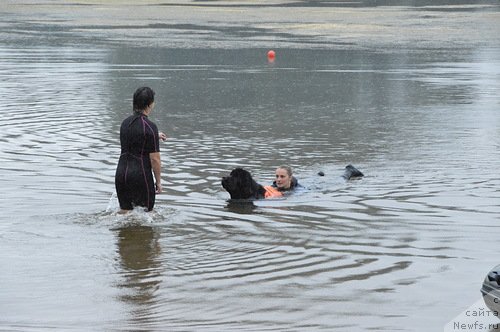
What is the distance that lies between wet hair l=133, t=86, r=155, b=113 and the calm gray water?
118 cm

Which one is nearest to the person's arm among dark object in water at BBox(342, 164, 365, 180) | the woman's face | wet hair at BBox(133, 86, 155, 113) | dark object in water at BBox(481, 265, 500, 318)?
wet hair at BBox(133, 86, 155, 113)

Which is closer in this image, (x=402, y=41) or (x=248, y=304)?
(x=248, y=304)

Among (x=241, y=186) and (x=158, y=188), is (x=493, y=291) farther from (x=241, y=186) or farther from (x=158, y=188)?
(x=241, y=186)

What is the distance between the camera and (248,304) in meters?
8.64

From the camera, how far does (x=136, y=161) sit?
11406mm

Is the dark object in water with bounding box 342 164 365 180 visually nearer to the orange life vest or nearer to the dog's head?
the orange life vest

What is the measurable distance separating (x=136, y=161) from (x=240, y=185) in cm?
200

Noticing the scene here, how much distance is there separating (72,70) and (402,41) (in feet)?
52.8

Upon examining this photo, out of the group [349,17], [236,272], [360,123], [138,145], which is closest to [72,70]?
[360,123]

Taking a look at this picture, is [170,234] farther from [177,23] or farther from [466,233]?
[177,23]

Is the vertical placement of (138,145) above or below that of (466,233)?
above

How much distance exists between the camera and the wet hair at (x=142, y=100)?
11266 mm

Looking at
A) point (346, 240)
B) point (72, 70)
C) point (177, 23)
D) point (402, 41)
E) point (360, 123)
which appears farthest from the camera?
point (177, 23)

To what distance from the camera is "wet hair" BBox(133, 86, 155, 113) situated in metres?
11.3
